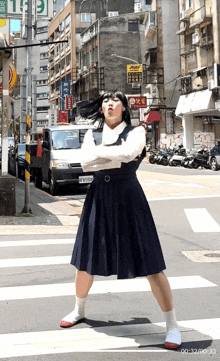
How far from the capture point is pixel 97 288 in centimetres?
630

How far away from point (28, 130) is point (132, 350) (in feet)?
30.3

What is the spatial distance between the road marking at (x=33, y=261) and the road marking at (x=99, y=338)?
2.91 metres

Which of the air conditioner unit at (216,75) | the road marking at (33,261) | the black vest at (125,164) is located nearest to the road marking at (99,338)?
the black vest at (125,164)

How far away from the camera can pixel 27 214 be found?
12742mm

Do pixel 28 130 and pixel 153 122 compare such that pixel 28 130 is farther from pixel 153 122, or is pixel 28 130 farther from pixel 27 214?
pixel 153 122

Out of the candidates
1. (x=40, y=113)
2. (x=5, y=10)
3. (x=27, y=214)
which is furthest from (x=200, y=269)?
(x=40, y=113)

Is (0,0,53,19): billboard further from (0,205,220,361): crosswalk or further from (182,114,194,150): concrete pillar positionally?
(182,114,194,150): concrete pillar

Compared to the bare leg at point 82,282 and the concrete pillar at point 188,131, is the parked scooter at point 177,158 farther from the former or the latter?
the bare leg at point 82,282

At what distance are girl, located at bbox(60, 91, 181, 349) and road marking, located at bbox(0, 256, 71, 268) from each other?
311 centimetres

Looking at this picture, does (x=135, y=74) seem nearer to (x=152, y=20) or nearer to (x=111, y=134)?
(x=152, y=20)

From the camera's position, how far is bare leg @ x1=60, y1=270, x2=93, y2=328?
4.69 metres

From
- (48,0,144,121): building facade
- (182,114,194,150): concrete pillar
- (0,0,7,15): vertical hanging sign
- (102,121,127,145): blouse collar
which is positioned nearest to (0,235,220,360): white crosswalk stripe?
(102,121,127,145): blouse collar

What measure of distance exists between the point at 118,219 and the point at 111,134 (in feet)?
2.06

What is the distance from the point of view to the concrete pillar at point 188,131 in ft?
165
